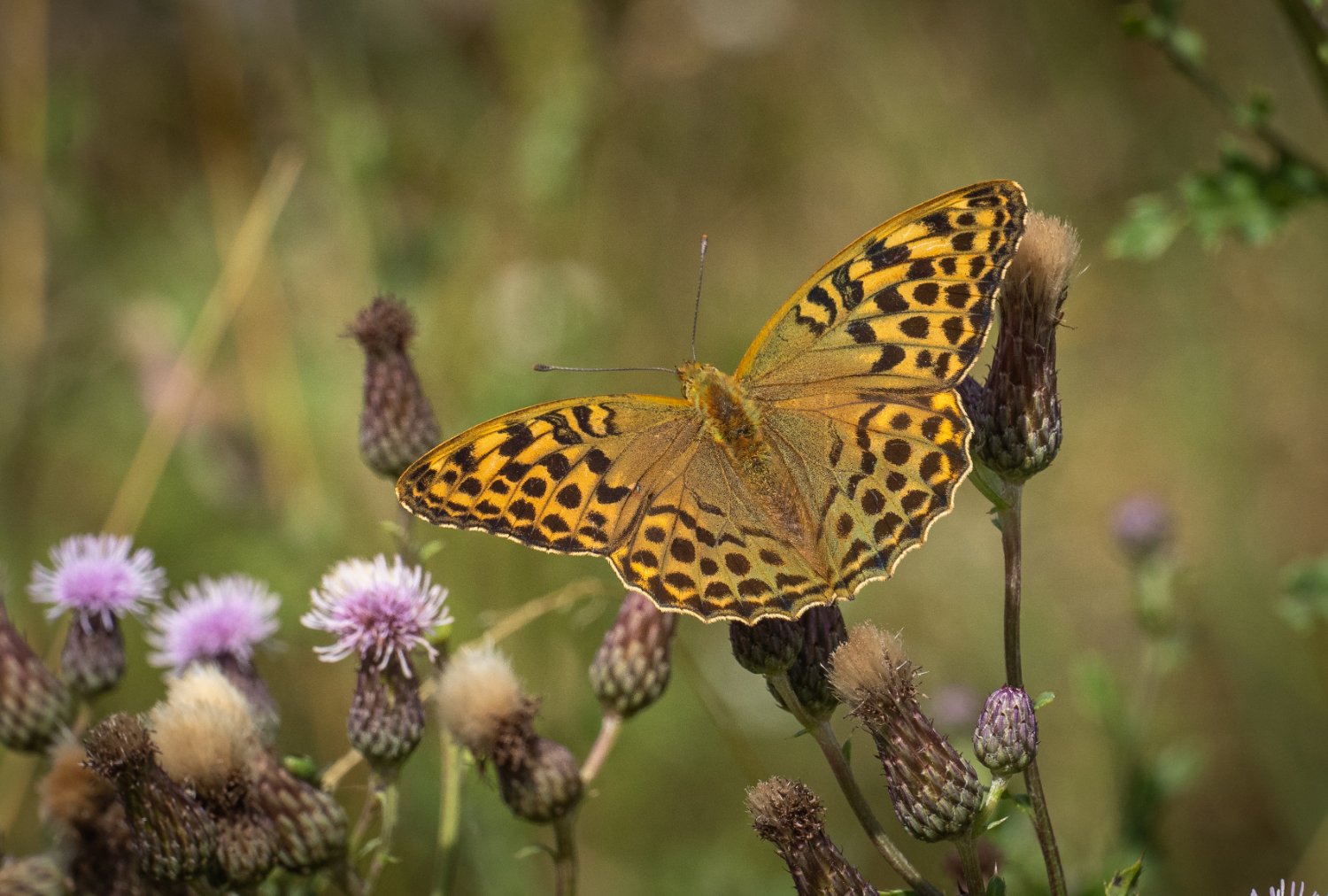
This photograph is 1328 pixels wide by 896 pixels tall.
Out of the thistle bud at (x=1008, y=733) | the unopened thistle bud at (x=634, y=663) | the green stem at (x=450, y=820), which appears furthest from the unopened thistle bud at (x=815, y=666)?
the green stem at (x=450, y=820)

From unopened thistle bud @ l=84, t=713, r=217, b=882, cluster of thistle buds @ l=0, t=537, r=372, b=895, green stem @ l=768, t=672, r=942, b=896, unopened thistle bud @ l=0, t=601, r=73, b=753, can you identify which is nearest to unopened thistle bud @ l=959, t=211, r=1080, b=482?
green stem @ l=768, t=672, r=942, b=896

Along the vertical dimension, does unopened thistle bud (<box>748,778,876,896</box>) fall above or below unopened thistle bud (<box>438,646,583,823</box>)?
below

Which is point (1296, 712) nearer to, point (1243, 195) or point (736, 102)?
point (1243, 195)

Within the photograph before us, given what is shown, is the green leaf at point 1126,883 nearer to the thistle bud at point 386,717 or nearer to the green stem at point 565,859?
the green stem at point 565,859

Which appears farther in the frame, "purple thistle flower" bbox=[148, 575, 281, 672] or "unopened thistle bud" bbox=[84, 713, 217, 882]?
"purple thistle flower" bbox=[148, 575, 281, 672]

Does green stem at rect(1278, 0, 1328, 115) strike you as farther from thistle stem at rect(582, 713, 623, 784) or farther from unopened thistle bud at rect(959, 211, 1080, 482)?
thistle stem at rect(582, 713, 623, 784)
